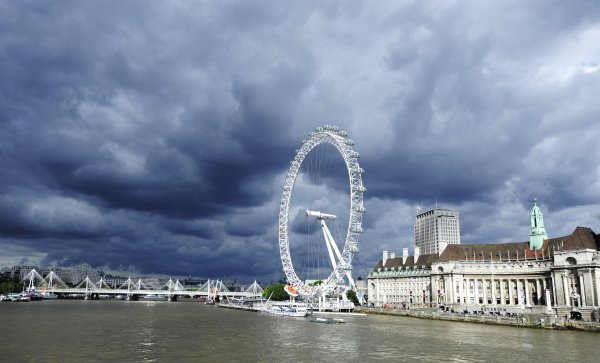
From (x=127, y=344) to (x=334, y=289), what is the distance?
6648 cm

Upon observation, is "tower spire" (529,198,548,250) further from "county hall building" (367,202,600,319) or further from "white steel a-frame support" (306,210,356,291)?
"white steel a-frame support" (306,210,356,291)

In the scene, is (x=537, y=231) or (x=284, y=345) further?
(x=537, y=231)

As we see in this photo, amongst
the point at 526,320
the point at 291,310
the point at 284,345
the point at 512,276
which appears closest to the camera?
the point at 284,345

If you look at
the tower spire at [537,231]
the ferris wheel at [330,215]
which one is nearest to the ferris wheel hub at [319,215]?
the ferris wheel at [330,215]

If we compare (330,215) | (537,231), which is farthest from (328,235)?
(537,231)

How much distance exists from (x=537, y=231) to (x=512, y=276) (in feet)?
44.5

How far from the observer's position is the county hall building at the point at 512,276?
8962 cm

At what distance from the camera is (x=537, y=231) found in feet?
384

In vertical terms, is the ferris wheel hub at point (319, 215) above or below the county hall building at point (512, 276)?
above

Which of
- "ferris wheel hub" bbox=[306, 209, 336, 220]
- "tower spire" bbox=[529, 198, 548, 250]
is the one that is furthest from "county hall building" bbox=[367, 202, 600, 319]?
"ferris wheel hub" bbox=[306, 209, 336, 220]

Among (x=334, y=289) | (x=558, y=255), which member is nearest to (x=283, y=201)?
(x=334, y=289)

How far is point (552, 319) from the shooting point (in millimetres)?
69125

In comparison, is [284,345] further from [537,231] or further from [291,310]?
[537,231]

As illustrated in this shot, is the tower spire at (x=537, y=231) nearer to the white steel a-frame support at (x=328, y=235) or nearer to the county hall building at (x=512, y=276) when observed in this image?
the county hall building at (x=512, y=276)
